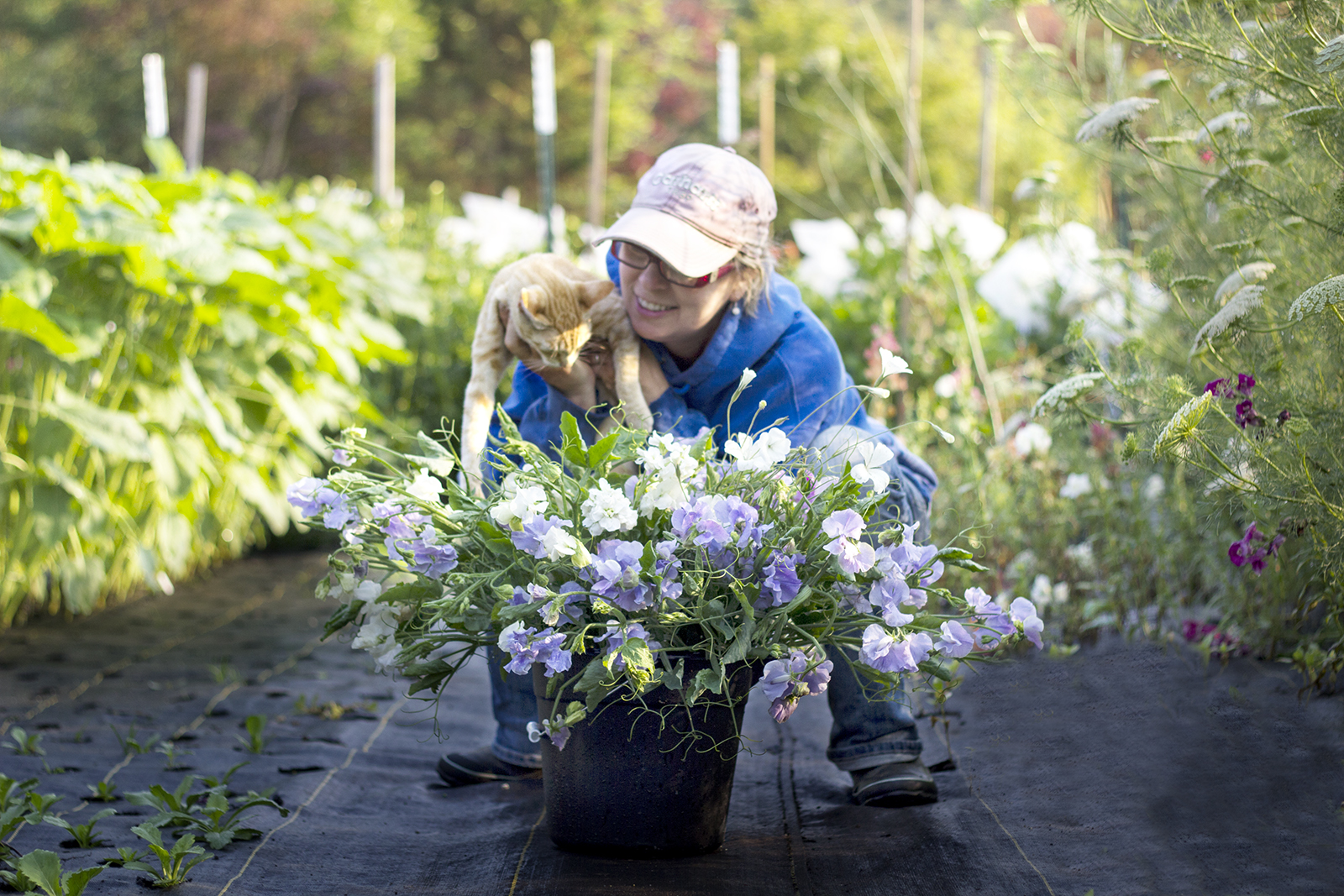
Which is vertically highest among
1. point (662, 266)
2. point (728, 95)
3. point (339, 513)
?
point (728, 95)

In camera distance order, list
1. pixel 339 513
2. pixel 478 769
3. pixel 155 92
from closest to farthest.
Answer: pixel 339 513 < pixel 478 769 < pixel 155 92

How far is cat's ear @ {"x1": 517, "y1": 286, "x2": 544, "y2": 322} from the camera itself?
172 cm

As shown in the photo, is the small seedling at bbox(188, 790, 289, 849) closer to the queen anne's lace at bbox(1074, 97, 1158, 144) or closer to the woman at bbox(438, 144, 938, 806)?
the woman at bbox(438, 144, 938, 806)

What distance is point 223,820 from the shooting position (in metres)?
1.72

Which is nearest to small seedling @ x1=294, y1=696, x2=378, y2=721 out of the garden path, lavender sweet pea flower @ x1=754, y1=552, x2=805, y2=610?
the garden path

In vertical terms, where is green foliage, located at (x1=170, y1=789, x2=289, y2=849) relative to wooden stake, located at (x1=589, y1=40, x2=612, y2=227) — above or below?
below

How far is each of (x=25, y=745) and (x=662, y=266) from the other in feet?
4.83

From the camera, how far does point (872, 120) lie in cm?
1489

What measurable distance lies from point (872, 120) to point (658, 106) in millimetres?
5853

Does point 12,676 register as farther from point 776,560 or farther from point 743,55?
point 743,55

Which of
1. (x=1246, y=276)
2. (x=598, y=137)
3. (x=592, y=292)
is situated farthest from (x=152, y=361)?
(x=598, y=137)

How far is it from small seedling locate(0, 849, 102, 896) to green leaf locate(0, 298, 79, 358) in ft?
5.03

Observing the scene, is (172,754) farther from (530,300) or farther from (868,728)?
(868,728)

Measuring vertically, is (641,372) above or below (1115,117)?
below
